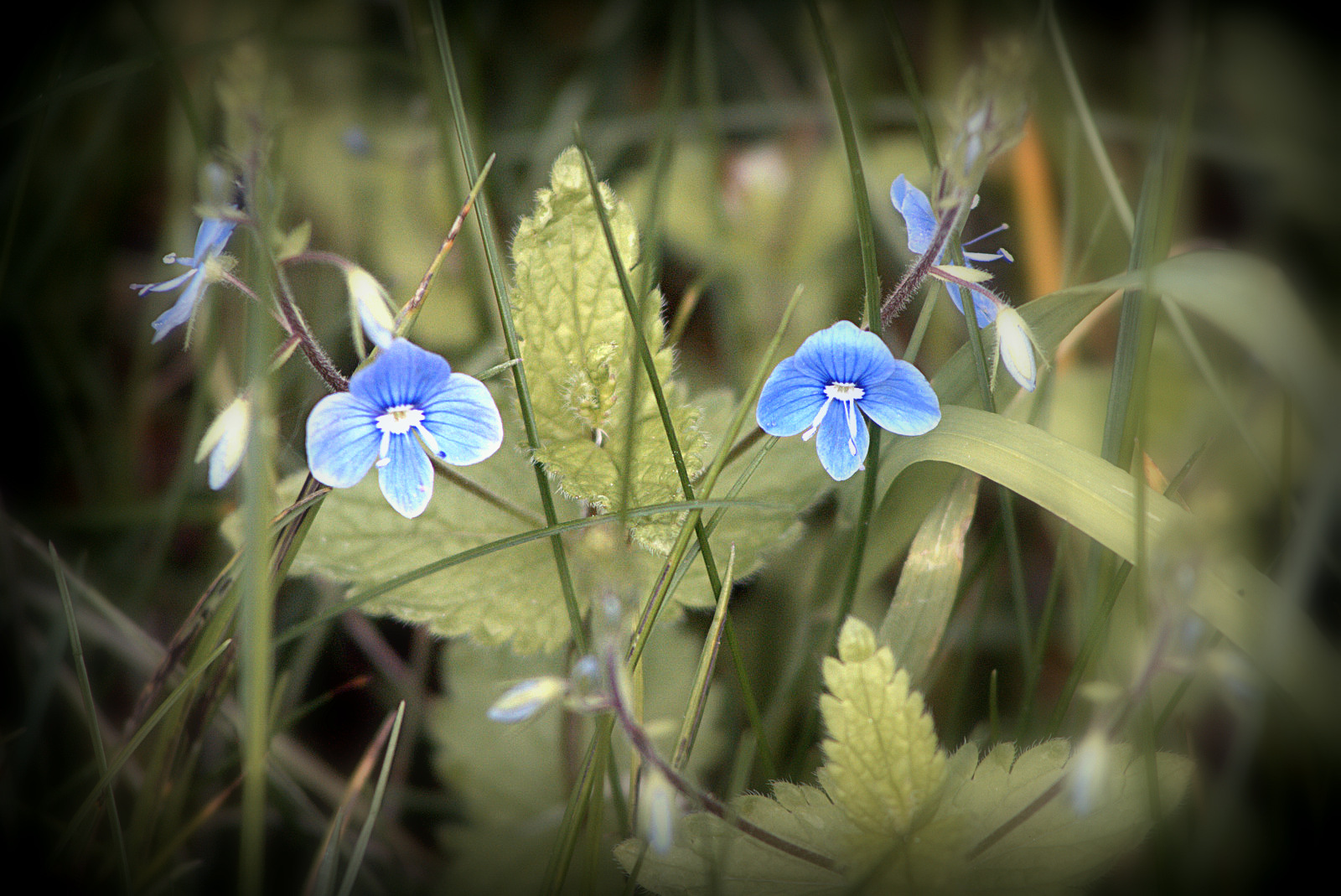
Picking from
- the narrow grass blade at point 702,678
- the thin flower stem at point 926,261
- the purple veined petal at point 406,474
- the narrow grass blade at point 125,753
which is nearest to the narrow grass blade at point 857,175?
the thin flower stem at point 926,261

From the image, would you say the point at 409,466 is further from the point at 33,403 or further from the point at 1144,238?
the point at 33,403

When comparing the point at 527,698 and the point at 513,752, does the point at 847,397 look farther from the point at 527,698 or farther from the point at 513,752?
the point at 513,752

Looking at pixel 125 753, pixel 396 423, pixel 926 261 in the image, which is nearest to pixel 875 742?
pixel 926 261

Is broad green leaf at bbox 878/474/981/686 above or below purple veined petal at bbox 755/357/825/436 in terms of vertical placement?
below

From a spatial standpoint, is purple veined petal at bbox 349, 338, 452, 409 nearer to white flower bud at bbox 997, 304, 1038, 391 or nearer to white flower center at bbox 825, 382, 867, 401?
white flower center at bbox 825, 382, 867, 401

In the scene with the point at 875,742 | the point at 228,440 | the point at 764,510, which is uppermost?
the point at 764,510

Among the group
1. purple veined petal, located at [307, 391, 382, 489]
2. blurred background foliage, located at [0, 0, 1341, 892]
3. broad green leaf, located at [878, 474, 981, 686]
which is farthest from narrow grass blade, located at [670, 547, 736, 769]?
purple veined petal, located at [307, 391, 382, 489]

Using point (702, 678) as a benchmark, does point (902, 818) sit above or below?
below
